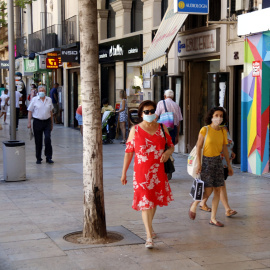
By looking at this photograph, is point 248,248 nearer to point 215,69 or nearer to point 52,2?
point 215,69

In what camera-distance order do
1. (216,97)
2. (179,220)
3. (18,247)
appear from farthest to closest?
(216,97)
(179,220)
(18,247)

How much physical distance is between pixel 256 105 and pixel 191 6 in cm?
291

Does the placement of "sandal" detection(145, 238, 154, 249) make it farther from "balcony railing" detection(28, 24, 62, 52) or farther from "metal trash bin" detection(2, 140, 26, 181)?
"balcony railing" detection(28, 24, 62, 52)

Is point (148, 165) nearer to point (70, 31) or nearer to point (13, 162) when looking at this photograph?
point (13, 162)

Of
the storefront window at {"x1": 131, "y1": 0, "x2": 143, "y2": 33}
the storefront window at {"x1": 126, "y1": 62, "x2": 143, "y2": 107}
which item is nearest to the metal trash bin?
the storefront window at {"x1": 126, "y1": 62, "x2": 143, "y2": 107}

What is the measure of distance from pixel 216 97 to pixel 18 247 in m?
8.51

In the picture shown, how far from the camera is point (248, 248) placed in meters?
6.86

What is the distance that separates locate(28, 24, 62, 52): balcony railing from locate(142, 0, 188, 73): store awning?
14.5 meters

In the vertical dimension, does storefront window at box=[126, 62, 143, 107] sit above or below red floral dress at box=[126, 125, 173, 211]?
above

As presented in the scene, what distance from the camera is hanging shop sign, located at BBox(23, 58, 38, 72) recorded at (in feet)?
113

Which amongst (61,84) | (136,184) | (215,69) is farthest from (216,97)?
(61,84)

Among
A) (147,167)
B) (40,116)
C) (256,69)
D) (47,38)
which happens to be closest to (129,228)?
(147,167)

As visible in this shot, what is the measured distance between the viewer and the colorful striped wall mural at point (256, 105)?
1237 centimetres

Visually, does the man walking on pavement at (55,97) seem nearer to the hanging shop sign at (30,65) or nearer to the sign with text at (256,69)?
the hanging shop sign at (30,65)
